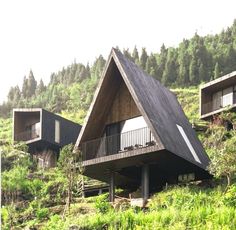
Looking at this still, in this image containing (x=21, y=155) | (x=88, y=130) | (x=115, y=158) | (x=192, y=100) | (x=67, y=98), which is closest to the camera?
(x=115, y=158)

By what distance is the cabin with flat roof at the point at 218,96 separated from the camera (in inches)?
1407

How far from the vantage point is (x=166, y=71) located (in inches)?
2601

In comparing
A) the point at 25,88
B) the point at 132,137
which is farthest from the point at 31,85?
the point at 132,137

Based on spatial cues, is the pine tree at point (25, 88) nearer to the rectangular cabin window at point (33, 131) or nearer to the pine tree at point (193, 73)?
the pine tree at point (193, 73)

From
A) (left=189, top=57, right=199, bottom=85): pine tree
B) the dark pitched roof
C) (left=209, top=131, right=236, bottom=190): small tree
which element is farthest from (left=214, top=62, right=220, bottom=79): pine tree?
(left=209, top=131, right=236, bottom=190): small tree

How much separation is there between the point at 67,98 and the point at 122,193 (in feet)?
155

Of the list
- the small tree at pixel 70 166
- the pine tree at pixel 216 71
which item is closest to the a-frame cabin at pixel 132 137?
the small tree at pixel 70 166

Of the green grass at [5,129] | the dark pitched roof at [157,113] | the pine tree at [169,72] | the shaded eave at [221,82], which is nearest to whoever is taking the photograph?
the dark pitched roof at [157,113]

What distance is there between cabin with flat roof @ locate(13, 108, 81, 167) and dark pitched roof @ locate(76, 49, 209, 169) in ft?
52.7

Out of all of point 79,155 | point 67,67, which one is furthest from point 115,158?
point 67,67

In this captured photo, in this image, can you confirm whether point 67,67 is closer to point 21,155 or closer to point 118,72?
point 21,155

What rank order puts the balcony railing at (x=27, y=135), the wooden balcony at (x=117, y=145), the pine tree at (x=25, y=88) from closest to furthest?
1. the wooden balcony at (x=117, y=145)
2. the balcony railing at (x=27, y=135)
3. the pine tree at (x=25, y=88)

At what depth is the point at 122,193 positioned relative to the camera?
24.0 metres

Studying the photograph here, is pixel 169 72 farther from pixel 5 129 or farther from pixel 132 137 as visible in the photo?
pixel 132 137
